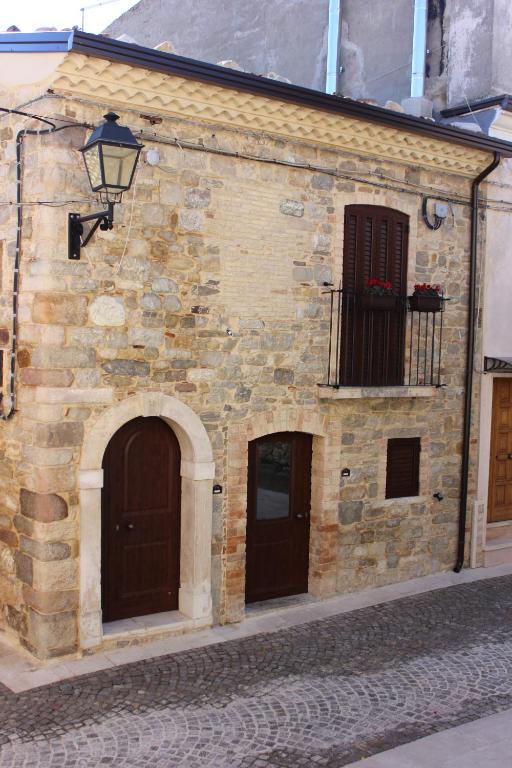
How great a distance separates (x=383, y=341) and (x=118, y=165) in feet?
13.9

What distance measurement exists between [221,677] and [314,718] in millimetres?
1045

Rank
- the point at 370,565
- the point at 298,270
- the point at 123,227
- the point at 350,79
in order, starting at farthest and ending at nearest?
the point at 350,79, the point at 370,565, the point at 298,270, the point at 123,227

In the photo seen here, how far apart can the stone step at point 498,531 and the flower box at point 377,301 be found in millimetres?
3880

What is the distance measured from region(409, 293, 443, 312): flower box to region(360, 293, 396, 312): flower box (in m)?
0.44

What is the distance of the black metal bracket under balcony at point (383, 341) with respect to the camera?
9078mm

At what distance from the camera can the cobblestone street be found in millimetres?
5918

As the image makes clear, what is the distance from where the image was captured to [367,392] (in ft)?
29.7

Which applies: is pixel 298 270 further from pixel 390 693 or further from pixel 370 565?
pixel 390 693

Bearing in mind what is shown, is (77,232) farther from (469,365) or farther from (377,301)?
(469,365)

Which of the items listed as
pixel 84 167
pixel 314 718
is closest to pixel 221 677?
pixel 314 718

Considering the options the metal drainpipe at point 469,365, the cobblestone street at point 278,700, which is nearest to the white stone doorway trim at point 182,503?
the cobblestone street at point 278,700

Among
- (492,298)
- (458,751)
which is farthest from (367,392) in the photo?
(458,751)

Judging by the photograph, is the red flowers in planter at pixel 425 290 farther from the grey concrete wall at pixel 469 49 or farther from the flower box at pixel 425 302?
the grey concrete wall at pixel 469 49

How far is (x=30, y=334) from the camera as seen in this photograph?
23.7 feet
